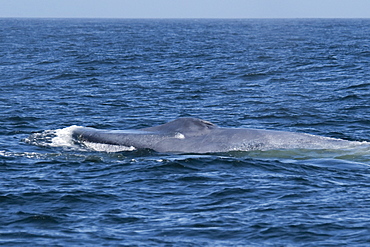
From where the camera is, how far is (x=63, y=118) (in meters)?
24.0

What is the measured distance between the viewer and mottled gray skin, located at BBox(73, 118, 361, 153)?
17391mm

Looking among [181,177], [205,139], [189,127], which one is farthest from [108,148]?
[181,177]

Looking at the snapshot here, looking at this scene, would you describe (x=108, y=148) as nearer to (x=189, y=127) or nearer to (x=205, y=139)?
(x=189, y=127)

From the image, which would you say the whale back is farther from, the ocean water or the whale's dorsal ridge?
the ocean water

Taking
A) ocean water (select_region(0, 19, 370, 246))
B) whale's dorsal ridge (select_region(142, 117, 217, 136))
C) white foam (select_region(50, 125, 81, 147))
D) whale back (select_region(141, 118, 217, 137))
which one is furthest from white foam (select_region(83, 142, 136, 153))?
whale's dorsal ridge (select_region(142, 117, 217, 136))

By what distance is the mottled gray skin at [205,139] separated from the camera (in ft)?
57.1

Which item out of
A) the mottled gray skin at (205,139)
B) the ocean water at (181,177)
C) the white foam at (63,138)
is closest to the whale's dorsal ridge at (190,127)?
the mottled gray skin at (205,139)

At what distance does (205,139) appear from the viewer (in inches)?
693

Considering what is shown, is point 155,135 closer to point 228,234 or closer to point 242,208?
point 242,208

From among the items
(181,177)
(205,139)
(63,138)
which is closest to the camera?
(181,177)

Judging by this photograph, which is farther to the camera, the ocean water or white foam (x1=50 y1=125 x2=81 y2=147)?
white foam (x1=50 y1=125 x2=81 y2=147)

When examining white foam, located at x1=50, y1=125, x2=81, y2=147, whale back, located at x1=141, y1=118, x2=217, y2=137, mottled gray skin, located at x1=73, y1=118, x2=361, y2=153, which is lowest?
white foam, located at x1=50, y1=125, x2=81, y2=147

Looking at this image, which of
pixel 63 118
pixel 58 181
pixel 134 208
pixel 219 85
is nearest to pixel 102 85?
pixel 219 85

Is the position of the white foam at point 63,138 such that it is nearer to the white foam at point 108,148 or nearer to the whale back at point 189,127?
the white foam at point 108,148
